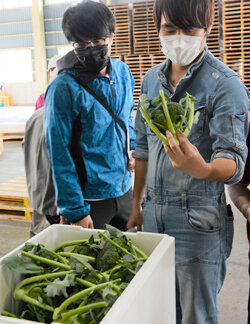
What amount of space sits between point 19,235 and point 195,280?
2760mm

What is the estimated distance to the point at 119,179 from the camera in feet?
6.25

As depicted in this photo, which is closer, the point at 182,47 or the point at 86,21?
the point at 182,47

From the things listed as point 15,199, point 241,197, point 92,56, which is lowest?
point 15,199

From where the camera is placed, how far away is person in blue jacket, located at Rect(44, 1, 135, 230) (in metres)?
1.73

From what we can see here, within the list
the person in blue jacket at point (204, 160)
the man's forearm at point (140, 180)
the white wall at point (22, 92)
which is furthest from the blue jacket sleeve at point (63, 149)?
the white wall at point (22, 92)

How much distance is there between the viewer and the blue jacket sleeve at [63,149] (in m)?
1.71

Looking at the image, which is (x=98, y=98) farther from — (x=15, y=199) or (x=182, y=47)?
(x=15, y=199)

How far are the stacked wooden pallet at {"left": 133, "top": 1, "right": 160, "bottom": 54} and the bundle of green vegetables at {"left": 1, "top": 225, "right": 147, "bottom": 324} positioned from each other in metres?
7.96

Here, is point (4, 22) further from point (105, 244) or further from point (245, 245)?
point (105, 244)

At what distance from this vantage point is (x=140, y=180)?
5.30ft

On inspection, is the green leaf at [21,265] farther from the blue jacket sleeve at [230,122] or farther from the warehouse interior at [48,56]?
the warehouse interior at [48,56]

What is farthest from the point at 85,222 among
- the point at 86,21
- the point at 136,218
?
the point at 86,21

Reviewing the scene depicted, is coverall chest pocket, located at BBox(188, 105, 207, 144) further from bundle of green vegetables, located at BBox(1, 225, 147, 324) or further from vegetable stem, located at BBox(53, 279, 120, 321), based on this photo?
vegetable stem, located at BBox(53, 279, 120, 321)

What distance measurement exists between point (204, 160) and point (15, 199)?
10.4ft
